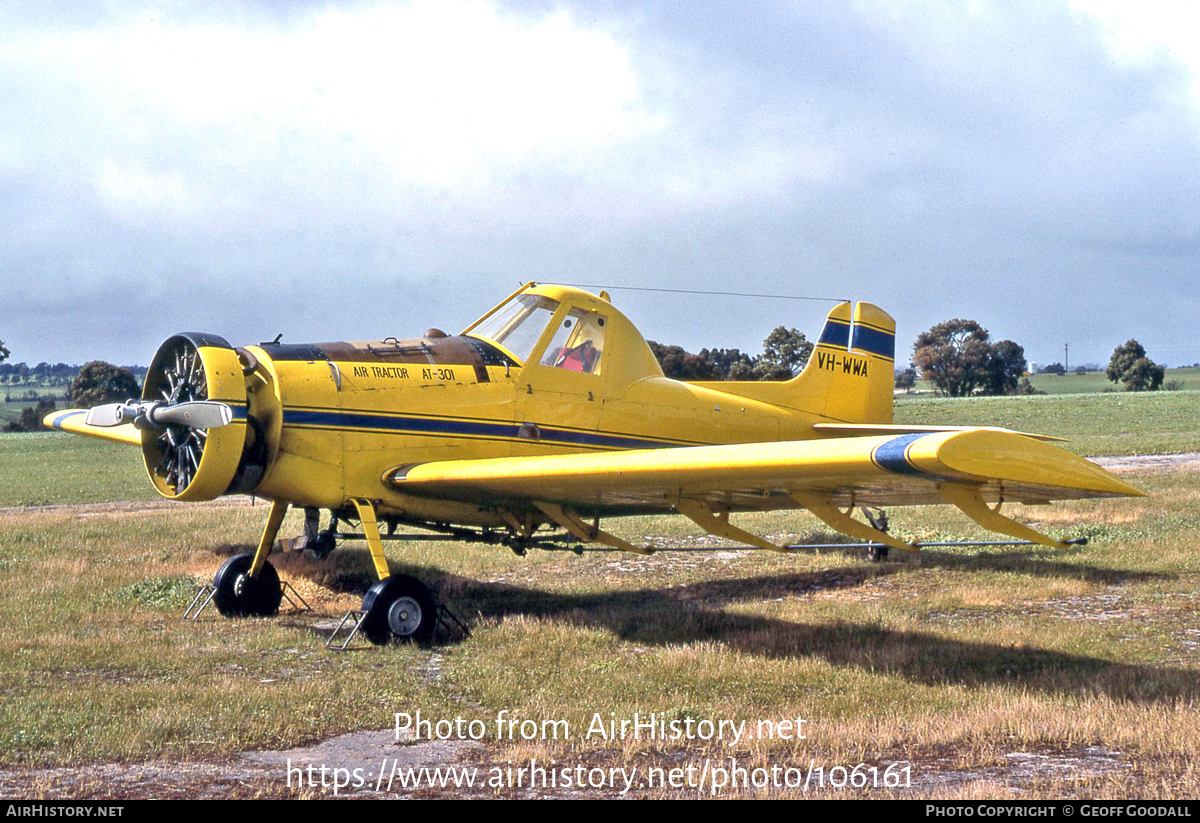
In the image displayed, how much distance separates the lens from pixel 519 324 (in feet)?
35.0

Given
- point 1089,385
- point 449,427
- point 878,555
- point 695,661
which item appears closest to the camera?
point 695,661

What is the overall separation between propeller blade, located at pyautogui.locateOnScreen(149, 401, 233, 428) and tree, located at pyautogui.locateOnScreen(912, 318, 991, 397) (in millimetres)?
94226

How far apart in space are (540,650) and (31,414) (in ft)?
251

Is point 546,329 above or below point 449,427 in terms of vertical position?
above

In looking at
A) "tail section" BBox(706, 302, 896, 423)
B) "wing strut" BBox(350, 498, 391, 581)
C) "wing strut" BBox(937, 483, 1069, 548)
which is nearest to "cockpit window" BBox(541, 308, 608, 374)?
"wing strut" BBox(350, 498, 391, 581)

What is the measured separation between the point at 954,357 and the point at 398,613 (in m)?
99.5

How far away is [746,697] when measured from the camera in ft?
24.1

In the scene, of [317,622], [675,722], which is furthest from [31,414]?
[675,722]

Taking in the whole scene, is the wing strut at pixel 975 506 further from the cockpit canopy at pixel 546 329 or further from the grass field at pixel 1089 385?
the grass field at pixel 1089 385

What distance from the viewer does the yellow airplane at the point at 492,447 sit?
25.3 ft

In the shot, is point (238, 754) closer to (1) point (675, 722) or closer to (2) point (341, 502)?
(1) point (675, 722)

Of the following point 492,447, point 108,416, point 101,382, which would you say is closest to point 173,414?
point 108,416

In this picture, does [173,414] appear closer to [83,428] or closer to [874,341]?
[83,428]

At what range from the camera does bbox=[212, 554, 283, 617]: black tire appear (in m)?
10.6
